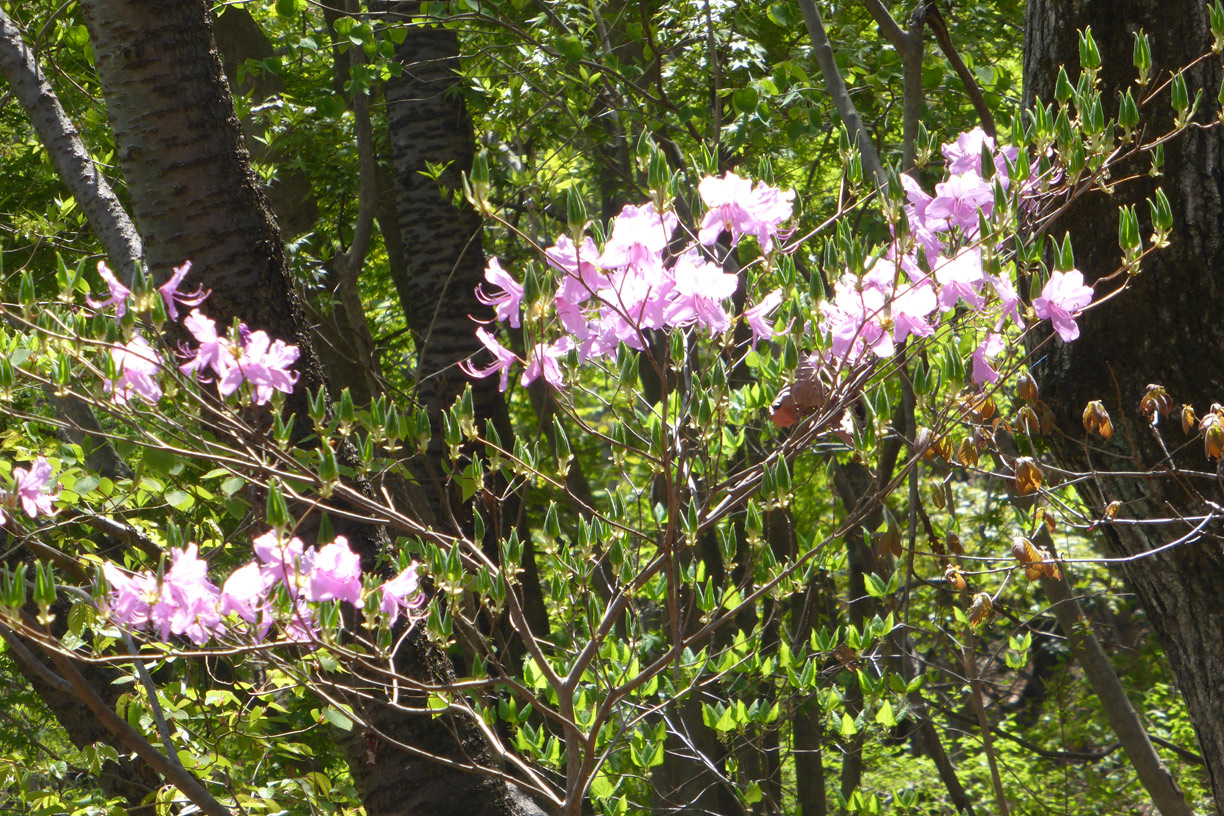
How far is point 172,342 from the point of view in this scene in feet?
6.42

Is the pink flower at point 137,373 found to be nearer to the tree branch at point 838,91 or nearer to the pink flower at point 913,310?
the pink flower at point 913,310

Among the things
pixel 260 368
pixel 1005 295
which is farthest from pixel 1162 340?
pixel 260 368

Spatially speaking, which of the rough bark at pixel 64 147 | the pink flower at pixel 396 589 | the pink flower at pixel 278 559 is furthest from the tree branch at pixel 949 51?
the rough bark at pixel 64 147

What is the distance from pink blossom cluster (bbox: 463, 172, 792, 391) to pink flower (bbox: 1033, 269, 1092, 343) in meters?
0.37

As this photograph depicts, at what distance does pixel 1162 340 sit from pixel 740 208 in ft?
3.60

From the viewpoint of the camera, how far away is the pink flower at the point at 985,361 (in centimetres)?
154

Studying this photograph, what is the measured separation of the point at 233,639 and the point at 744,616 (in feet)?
11.6

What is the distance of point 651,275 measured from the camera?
1.25m

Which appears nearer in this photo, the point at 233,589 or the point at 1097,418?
the point at 233,589

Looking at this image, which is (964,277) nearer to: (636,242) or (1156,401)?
(636,242)

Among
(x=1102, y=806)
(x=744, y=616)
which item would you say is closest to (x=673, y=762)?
→ (x=744, y=616)

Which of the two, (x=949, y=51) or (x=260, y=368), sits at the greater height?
(x=949, y=51)

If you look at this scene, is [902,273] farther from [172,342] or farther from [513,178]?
[513,178]

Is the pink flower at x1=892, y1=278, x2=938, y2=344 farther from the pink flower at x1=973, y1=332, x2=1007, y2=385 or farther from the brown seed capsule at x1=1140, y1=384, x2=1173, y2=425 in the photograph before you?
the brown seed capsule at x1=1140, y1=384, x2=1173, y2=425
